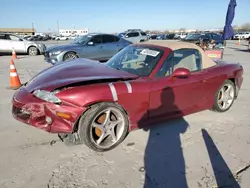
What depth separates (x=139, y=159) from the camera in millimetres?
2740

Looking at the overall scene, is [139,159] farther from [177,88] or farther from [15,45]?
[15,45]

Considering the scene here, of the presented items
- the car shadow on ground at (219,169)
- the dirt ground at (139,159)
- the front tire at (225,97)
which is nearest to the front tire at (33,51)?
the dirt ground at (139,159)

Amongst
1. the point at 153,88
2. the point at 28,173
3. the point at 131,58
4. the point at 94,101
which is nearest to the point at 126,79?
the point at 153,88

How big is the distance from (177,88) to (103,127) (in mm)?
1356

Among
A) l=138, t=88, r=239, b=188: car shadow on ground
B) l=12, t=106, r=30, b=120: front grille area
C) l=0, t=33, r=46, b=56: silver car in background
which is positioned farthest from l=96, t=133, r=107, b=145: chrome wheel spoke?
l=0, t=33, r=46, b=56: silver car in background

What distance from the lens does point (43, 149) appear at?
2920 mm

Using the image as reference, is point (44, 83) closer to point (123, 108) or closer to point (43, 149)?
point (43, 149)

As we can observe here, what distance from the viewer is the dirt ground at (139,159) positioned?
2334 millimetres

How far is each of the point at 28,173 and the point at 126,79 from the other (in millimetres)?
1759

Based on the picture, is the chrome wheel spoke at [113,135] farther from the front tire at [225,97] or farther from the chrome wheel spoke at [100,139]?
the front tire at [225,97]

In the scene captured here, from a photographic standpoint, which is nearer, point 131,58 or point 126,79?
point 126,79

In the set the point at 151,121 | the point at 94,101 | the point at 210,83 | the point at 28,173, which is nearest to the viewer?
the point at 28,173

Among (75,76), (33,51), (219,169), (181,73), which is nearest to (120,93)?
(75,76)

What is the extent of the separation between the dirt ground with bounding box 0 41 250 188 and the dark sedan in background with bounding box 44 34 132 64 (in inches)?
222
